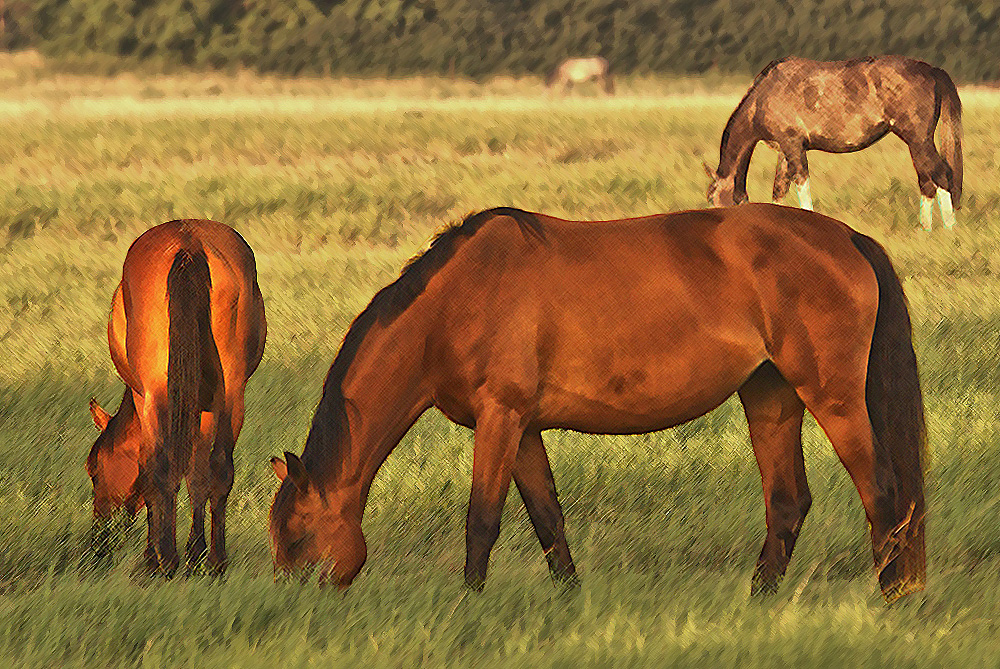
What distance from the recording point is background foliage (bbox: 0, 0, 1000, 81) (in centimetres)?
5956

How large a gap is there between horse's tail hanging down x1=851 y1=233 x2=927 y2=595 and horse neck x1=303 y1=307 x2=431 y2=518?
191 centimetres

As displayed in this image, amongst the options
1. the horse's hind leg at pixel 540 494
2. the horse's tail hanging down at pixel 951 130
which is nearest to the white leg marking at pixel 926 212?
the horse's tail hanging down at pixel 951 130

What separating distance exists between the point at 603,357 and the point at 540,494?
2.30 feet

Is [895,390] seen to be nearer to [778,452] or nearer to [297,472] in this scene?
[778,452]

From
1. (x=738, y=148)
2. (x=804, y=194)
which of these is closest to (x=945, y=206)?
(x=804, y=194)

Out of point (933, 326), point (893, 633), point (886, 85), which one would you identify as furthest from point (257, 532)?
point (886, 85)

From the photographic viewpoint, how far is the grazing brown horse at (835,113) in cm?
1864

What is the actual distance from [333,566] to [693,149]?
57.7 ft

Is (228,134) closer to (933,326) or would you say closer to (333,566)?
(933,326)

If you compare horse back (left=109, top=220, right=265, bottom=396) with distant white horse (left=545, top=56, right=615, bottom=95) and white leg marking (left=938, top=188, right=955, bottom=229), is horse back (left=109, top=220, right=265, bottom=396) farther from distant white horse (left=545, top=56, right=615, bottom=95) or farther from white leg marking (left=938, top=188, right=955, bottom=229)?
distant white horse (left=545, top=56, right=615, bottom=95)

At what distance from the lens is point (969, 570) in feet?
21.4

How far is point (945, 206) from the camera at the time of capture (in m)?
17.8

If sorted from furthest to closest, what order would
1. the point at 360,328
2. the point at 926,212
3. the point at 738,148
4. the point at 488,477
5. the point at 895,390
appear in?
1. the point at 738,148
2. the point at 926,212
3. the point at 895,390
4. the point at 360,328
5. the point at 488,477

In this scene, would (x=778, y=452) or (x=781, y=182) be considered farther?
(x=781, y=182)
